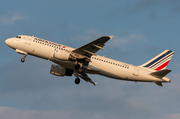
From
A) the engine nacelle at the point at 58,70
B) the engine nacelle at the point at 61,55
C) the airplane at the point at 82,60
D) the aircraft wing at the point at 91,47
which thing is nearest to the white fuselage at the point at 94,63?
the airplane at the point at 82,60

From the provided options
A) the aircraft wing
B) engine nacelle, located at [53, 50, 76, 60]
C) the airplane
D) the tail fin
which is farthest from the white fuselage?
the tail fin

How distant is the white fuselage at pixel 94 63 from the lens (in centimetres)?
4569

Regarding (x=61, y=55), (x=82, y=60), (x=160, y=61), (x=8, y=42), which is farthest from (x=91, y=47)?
(x=8, y=42)

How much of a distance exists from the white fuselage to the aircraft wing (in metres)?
2.12

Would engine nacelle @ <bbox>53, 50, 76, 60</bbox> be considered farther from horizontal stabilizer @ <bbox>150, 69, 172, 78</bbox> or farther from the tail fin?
horizontal stabilizer @ <bbox>150, 69, 172, 78</bbox>

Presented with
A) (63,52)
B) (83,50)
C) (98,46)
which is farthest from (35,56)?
(98,46)

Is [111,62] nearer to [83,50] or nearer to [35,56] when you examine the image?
[83,50]

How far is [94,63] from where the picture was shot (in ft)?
153

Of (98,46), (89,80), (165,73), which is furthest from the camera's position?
(89,80)

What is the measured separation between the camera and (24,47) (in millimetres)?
46688

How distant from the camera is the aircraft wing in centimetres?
4134

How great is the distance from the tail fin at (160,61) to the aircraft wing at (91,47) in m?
11.6

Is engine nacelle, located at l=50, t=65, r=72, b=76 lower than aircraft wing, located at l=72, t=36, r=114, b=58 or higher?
lower

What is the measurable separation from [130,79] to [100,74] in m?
5.42
